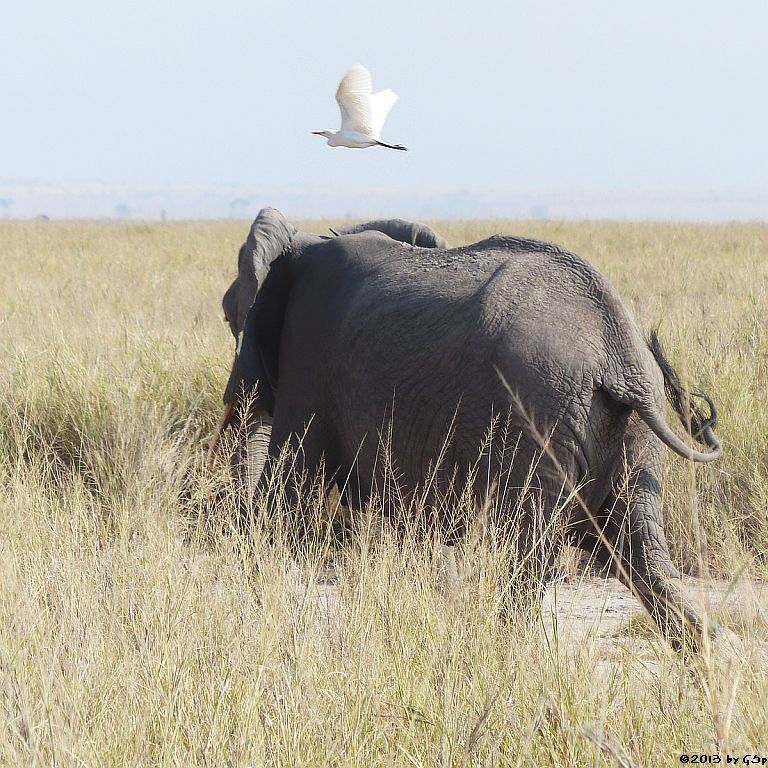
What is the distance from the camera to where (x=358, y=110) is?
17.3ft

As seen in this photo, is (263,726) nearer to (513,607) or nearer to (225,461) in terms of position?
(513,607)

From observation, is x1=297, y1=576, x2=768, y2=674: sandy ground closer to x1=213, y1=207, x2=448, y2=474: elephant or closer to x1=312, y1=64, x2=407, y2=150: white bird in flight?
x1=213, y1=207, x2=448, y2=474: elephant

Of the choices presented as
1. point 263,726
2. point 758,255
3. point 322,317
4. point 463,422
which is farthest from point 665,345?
point 758,255

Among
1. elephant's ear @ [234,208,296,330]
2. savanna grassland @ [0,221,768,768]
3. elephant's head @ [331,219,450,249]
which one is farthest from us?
elephant's head @ [331,219,450,249]

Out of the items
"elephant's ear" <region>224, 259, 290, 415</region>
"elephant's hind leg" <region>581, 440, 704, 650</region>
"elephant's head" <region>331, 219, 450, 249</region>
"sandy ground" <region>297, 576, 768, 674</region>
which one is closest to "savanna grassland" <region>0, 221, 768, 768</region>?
"sandy ground" <region>297, 576, 768, 674</region>

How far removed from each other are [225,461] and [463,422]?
5.84 ft

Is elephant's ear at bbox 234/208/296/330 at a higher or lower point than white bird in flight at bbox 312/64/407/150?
lower

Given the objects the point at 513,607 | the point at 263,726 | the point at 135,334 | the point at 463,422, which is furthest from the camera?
the point at 135,334

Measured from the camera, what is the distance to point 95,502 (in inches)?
193

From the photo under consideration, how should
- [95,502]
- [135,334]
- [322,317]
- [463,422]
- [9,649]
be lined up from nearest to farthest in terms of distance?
1. [9,649]
2. [463,422]
3. [322,317]
4. [95,502]
5. [135,334]

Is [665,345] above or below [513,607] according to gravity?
above

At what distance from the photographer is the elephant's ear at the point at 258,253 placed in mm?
4758

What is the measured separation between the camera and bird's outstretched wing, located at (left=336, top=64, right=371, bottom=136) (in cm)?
525

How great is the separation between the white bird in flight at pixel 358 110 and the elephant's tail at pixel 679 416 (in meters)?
2.17
